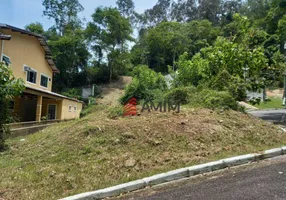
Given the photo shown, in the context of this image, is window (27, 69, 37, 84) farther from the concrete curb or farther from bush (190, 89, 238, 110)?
the concrete curb

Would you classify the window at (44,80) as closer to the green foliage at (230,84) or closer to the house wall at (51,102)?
the house wall at (51,102)

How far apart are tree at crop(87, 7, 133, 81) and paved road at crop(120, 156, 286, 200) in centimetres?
3442

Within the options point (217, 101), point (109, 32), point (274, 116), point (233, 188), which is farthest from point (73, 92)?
point (233, 188)

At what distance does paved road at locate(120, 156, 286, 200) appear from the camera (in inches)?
138

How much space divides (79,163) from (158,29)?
47.2m

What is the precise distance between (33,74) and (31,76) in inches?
12.8

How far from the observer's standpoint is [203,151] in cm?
537

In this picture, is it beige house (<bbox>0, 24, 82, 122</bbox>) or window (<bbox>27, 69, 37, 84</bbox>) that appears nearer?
beige house (<bbox>0, 24, 82, 122</bbox>)

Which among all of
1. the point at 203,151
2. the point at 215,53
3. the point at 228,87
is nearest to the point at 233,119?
the point at 203,151

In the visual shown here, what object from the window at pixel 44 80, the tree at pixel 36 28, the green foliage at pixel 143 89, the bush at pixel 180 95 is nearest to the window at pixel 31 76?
the window at pixel 44 80

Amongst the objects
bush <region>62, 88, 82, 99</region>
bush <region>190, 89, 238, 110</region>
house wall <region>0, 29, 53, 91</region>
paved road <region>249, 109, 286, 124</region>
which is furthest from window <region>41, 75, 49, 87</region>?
paved road <region>249, 109, 286, 124</region>

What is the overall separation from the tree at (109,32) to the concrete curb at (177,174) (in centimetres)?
3377

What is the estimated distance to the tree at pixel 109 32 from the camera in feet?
118

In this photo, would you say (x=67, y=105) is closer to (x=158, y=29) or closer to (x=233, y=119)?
(x=233, y=119)
